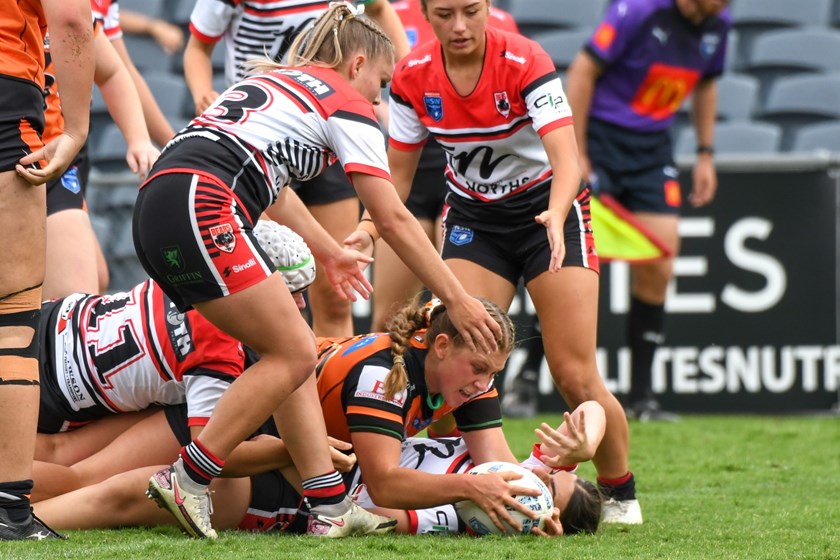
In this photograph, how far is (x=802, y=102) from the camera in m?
9.09

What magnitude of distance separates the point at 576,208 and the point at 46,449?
1.89m

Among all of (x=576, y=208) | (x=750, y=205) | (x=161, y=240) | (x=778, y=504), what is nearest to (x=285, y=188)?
(x=161, y=240)

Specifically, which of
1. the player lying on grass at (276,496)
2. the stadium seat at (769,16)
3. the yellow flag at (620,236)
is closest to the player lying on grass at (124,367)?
the player lying on grass at (276,496)

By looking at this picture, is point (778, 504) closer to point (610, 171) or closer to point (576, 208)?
point (576, 208)

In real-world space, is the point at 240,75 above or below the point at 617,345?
above

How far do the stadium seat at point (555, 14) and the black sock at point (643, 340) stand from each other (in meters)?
3.21

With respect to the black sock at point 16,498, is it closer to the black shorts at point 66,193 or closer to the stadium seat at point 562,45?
the black shorts at point 66,193

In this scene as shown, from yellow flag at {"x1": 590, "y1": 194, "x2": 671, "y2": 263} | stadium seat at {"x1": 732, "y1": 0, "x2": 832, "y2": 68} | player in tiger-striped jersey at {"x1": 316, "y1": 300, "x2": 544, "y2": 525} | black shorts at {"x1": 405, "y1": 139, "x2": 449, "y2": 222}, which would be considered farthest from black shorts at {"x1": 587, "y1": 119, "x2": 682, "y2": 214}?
player in tiger-striped jersey at {"x1": 316, "y1": 300, "x2": 544, "y2": 525}

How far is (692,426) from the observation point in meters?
6.59

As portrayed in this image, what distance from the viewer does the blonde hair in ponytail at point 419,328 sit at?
12.2ft

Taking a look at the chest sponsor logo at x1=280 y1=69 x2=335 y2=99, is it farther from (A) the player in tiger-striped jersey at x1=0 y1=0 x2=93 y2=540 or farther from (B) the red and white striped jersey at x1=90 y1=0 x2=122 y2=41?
(B) the red and white striped jersey at x1=90 y1=0 x2=122 y2=41

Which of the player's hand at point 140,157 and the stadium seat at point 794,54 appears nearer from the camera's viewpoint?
the player's hand at point 140,157

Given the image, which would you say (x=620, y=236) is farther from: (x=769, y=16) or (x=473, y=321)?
(x=769, y=16)

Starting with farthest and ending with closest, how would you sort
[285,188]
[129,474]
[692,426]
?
[692,426] → [285,188] → [129,474]
